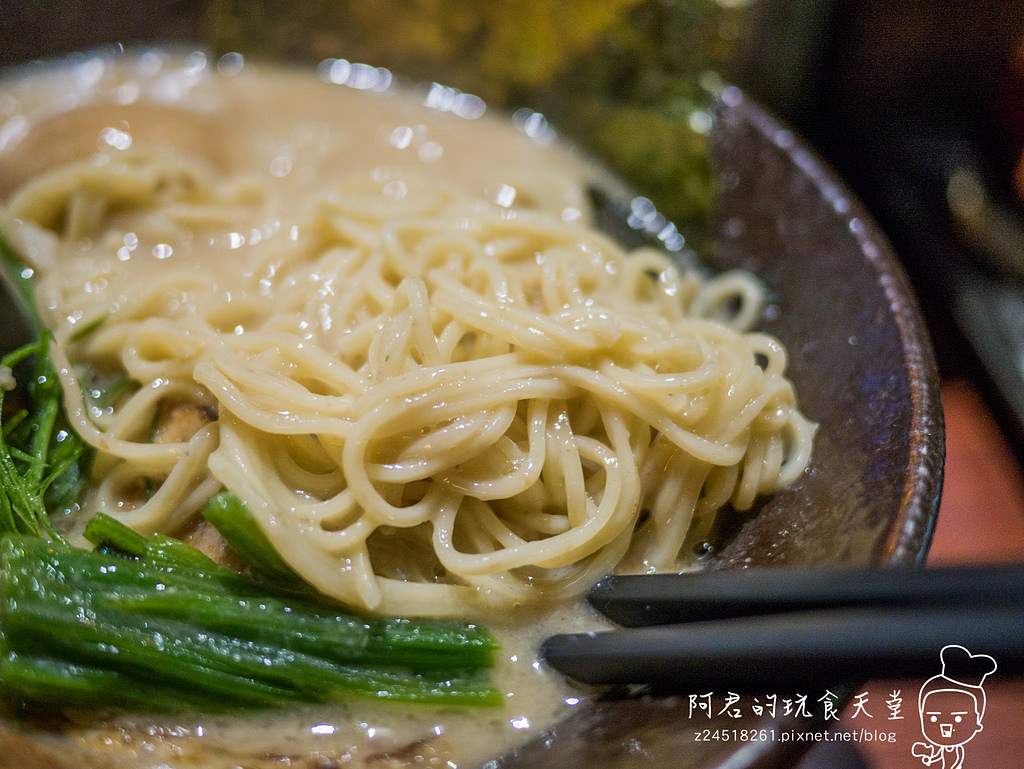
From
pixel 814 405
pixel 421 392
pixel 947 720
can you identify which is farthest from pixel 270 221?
pixel 947 720

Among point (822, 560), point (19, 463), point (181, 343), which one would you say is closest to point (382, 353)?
point (181, 343)

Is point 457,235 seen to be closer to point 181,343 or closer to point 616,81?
point 181,343

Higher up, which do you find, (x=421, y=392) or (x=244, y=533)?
(x=421, y=392)

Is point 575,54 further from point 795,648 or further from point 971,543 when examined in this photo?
point 795,648

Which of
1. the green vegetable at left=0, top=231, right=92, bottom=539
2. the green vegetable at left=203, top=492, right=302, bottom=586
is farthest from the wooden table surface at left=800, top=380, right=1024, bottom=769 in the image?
the green vegetable at left=0, top=231, right=92, bottom=539

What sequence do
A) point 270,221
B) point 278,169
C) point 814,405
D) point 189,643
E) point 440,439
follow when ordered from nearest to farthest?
point 189,643 → point 440,439 → point 814,405 → point 270,221 → point 278,169

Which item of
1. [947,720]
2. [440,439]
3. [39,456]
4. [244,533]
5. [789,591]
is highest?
[789,591]

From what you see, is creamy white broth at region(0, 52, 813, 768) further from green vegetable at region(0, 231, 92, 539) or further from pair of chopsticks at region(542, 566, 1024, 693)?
pair of chopsticks at region(542, 566, 1024, 693)
